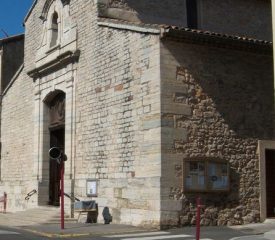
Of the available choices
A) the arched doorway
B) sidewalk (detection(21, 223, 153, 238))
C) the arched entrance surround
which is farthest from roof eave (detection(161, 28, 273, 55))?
the arched doorway

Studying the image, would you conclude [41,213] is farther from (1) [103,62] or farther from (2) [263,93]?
(2) [263,93]

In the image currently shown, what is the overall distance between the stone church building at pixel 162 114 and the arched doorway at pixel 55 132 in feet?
0.94

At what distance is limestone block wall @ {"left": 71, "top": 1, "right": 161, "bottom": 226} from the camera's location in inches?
554

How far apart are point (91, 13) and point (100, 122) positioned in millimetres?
3569

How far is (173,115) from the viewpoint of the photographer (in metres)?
14.0

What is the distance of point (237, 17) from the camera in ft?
67.4

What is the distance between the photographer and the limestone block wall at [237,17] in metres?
19.9

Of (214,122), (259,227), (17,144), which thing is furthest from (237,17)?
(17,144)

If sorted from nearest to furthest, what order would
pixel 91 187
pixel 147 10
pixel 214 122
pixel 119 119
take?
1. pixel 214 122
2. pixel 119 119
3. pixel 91 187
4. pixel 147 10

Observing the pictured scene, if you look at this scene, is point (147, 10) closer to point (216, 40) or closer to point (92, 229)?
point (216, 40)

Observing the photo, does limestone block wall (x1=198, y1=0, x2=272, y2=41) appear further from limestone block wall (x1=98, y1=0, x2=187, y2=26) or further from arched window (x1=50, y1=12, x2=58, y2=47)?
arched window (x1=50, y1=12, x2=58, y2=47)

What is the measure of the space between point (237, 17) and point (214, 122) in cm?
732

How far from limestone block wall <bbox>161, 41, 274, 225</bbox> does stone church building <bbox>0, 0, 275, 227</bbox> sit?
3cm

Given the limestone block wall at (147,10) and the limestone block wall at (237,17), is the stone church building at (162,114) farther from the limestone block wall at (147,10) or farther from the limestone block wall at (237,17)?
the limestone block wall at (237,17)
